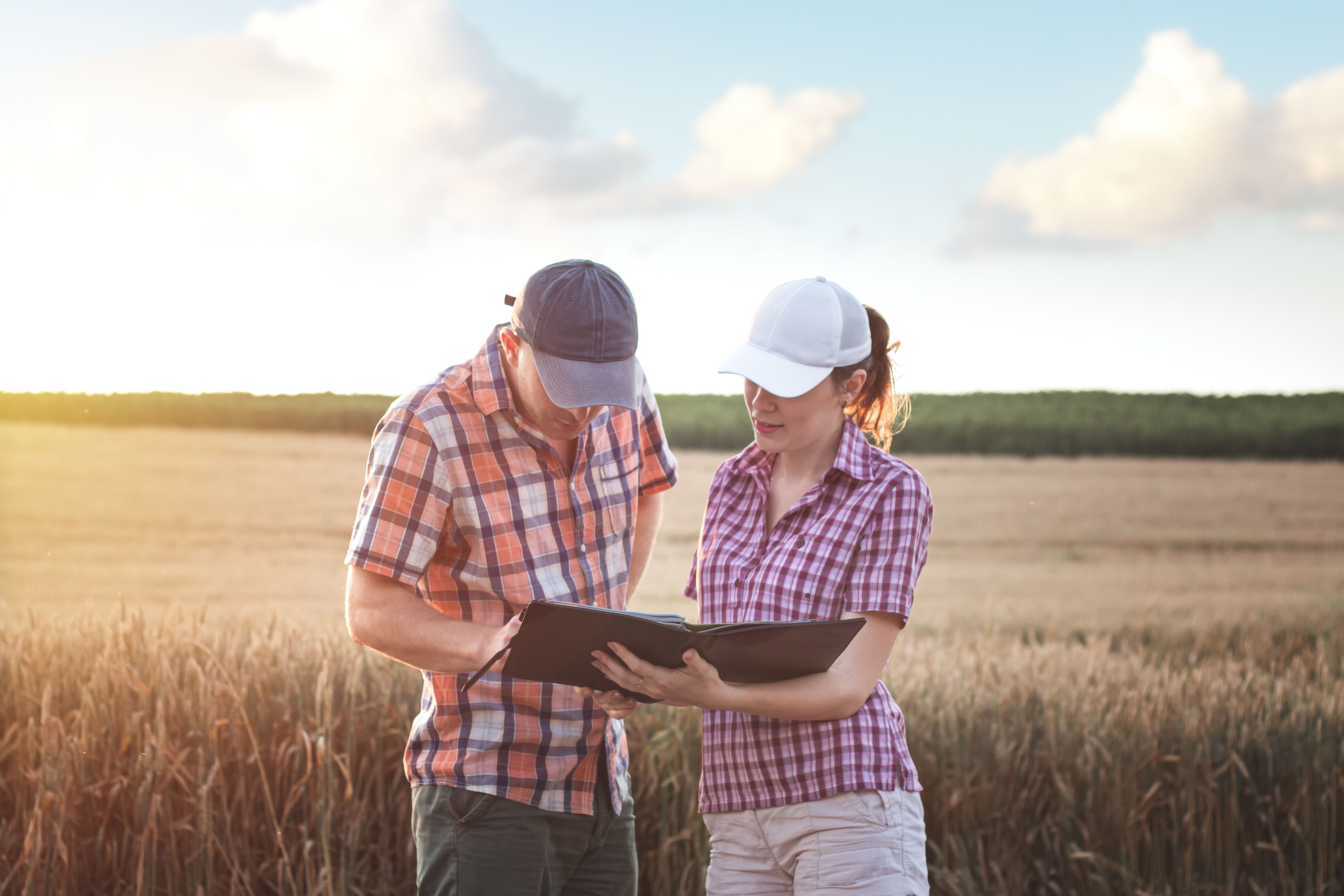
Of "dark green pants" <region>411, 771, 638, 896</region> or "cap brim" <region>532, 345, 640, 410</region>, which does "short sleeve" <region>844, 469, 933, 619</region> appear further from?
"dark green pants" <region>411, 771, 638, 896</region>

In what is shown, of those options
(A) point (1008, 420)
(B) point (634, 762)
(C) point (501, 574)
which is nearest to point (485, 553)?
(C) point (501, 574)

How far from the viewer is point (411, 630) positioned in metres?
1.94

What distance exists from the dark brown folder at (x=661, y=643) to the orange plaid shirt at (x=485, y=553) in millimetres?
224

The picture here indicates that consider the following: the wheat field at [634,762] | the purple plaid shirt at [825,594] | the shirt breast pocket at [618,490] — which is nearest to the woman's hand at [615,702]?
the purple plaid shirt at [825,594]

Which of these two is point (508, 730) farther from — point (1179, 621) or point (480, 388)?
point (1179, 621)

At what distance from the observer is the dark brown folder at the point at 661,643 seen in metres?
1.68

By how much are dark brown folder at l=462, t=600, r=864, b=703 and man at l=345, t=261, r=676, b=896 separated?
162 mm

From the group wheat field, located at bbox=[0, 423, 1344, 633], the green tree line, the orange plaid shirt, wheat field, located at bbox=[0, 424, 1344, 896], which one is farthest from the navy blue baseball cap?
the green tree line

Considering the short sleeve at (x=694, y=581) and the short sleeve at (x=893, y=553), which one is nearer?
the short sleeve at (x=893, y=553)

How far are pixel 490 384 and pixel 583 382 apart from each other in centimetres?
22

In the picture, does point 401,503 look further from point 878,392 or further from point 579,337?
point 878,392

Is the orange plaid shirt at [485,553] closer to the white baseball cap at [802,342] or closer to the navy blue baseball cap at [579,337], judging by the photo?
the navy blue baseball cap at [579,337]

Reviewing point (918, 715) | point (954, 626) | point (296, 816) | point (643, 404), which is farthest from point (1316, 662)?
point (296, 816)

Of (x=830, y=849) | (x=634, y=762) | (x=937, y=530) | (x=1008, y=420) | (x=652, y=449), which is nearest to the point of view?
(x=830, y=849)
